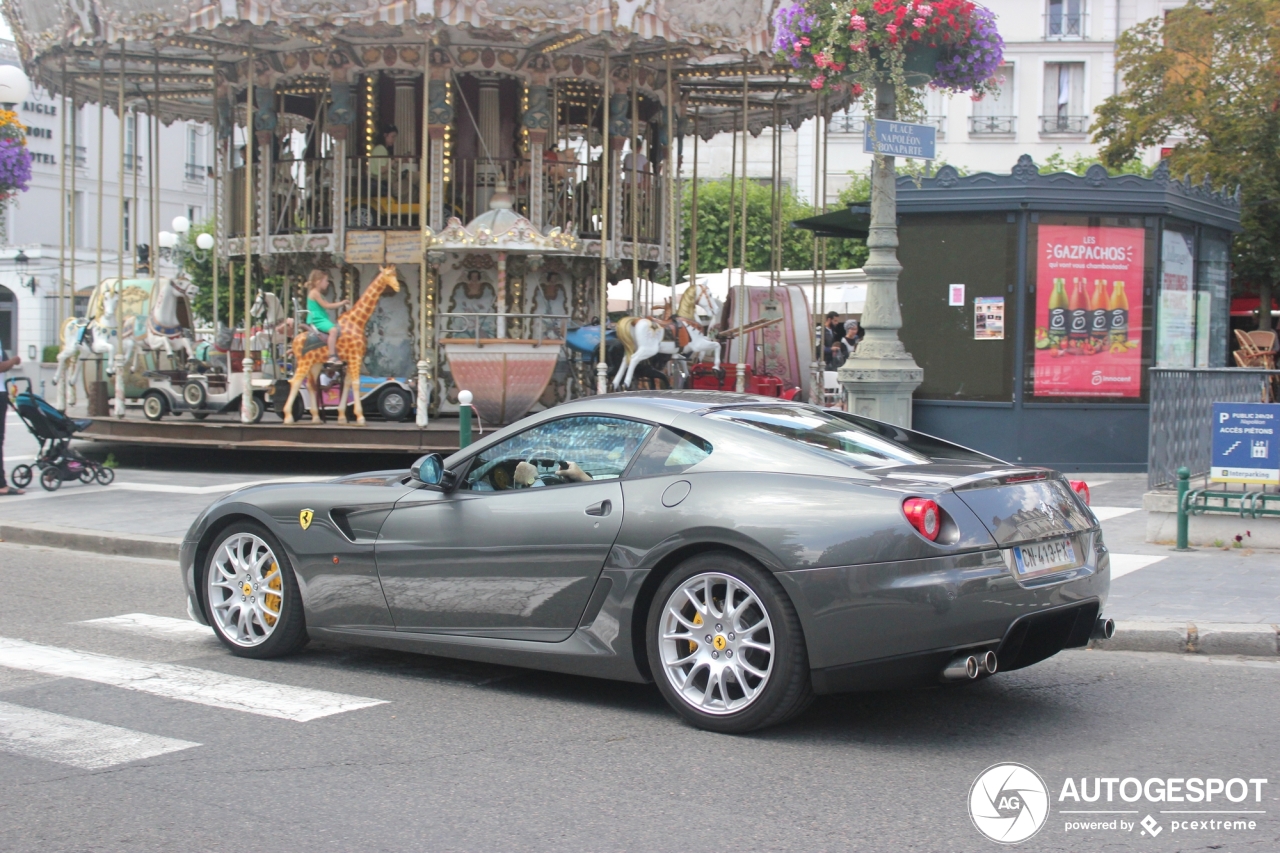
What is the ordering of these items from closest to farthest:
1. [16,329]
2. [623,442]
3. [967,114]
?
[623,442] → [967,114] → [16,329]

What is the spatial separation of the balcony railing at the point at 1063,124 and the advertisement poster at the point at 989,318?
36.5 m

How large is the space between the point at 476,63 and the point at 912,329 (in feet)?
25.4

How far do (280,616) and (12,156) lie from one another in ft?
50.4

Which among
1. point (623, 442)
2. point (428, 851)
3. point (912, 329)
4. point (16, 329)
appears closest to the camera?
point (428, 851)

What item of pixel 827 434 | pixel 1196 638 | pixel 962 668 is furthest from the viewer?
→ pixel 1196 638

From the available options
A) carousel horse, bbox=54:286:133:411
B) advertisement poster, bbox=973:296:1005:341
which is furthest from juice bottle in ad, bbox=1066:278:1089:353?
carousel horse, bbox=54:286:133:411

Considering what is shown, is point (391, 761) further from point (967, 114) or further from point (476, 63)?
point (967, 114)

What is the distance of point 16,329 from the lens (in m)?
54.8

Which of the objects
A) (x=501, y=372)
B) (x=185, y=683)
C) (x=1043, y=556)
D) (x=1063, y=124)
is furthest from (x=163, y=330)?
(x=1063, y=124)

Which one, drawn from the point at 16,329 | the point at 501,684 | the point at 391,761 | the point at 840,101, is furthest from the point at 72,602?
the point at 16,329

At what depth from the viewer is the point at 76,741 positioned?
545 cm

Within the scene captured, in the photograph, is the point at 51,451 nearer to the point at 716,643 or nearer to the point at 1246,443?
the point at 716,643

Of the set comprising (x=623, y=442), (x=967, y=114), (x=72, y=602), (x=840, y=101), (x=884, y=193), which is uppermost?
(x=967, y=114)

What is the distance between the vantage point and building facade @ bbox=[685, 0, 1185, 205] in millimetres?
48062
